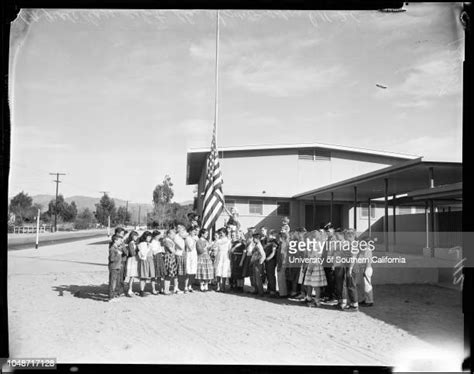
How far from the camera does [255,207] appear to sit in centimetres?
1739

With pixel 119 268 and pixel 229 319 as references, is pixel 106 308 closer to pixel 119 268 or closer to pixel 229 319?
pixel 119 268

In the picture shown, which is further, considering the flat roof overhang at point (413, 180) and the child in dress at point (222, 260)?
the child in dress at point (222, 260)

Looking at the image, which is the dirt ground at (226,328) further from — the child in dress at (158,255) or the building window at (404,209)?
the building window at (404,209)

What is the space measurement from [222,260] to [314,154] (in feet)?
31.5

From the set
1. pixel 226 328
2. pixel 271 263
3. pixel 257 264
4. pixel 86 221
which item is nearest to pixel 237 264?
pixel 257 264

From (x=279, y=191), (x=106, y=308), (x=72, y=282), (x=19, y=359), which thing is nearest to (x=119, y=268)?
(x=106, y=308)

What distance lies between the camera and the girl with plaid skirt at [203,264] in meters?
8.30

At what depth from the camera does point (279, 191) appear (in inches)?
680

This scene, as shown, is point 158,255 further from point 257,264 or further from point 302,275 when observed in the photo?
point 302,275

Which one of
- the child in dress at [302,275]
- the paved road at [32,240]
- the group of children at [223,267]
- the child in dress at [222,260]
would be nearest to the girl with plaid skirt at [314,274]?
the group of children at [223,267]

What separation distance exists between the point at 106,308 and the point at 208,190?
11.5 ft

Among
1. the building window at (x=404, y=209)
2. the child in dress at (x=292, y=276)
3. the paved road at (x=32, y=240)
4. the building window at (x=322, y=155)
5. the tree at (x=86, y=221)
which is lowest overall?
the paved road at (x=32, y=240)

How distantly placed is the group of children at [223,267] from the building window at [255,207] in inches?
329

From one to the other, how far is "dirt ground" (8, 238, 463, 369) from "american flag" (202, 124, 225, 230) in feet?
5.50
